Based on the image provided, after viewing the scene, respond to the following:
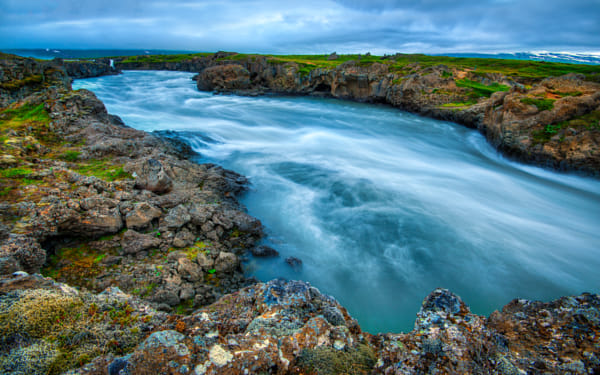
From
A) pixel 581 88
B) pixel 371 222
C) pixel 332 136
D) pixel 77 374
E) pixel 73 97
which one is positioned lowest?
pixel 371 222

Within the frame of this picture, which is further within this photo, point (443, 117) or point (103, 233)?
point (443, 117)

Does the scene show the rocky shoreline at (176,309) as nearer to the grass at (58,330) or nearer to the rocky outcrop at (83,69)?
the grass at (58,330)

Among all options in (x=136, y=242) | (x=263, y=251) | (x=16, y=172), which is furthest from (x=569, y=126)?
(x=16, y=172)

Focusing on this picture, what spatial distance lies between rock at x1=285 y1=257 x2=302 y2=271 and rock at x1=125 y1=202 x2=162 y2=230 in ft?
14.3

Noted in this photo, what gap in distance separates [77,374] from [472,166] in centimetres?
2111

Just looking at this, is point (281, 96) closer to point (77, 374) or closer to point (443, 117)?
point (443, 117)

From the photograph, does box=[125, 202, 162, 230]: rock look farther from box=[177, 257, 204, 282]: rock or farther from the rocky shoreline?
box=[177, 257, 204, 282]: rock

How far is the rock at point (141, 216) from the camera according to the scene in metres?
7.56

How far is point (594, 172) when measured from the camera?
1465 centimetres

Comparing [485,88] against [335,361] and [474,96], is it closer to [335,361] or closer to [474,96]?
[474,96]

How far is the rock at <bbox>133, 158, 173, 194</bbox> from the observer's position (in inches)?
367

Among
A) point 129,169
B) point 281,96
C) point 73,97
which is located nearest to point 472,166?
point 129,169

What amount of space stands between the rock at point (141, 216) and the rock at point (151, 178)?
155cm

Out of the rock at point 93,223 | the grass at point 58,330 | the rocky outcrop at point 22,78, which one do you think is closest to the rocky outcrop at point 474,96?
the grass at point 58,330
